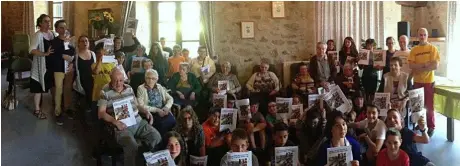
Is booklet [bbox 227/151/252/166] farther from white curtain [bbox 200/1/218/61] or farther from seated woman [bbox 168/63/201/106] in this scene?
white curtain [bbox 200/1/218/61]

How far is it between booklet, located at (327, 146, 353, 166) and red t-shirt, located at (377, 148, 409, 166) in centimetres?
22

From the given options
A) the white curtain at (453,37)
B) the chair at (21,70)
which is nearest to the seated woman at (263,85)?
the chair at (21,70)

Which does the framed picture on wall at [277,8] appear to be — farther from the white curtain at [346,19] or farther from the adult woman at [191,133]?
the adult woman at [191,133]

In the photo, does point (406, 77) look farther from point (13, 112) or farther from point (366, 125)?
point (13, 112)

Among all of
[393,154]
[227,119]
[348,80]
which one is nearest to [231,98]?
[227,119]

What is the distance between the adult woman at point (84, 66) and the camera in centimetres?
569

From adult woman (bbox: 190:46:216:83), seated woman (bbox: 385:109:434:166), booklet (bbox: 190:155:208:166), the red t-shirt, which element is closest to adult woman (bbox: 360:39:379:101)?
seated woman (bbox: 385:109:434:166)

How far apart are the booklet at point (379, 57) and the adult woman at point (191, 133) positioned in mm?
2676

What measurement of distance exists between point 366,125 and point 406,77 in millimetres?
1148

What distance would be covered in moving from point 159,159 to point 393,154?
1.80 meters

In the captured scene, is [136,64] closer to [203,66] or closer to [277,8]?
[203,66]

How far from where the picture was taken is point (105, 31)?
7.96 meters

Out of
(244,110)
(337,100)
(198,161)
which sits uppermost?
(337,100)

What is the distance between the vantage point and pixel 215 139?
473cm
